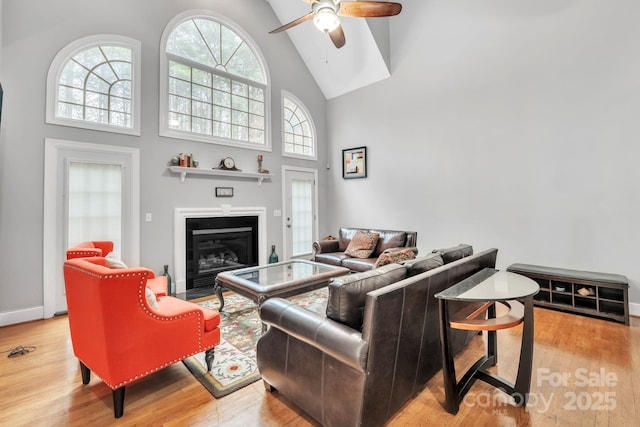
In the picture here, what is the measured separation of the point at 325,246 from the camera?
5.29 meters

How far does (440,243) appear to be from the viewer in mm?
4883

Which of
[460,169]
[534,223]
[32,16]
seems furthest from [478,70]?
[32,16]

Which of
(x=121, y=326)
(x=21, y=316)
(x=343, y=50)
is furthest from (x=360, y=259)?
(x=21, y=316)

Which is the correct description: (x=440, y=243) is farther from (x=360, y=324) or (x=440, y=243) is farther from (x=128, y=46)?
(x=128, y=46)

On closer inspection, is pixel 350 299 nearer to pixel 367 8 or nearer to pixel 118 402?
pixel 118 402

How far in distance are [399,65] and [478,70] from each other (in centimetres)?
143

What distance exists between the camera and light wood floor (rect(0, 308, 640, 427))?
1792 mm

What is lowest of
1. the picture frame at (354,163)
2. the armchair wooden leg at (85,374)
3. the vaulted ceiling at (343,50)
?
the armchair wooden leg at (85,374)

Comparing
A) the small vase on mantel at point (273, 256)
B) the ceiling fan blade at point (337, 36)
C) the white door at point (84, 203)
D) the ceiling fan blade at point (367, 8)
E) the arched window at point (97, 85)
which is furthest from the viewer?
the small vase on mantel at point (273, 256)

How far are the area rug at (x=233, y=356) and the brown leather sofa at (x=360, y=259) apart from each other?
5.19 ft

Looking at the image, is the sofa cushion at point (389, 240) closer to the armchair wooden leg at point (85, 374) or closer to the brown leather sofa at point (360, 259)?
the brown leather sofa at point (360, 259)

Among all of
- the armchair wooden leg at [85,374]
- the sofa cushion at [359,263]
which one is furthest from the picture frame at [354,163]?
the armchair wooden leg at [85,374]

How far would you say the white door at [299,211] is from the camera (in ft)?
19.4

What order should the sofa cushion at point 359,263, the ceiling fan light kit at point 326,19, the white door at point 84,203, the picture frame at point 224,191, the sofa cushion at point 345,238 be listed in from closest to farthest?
the ceiling fan light kit at point 326,19 < the white door at point 84,203 < the sofa cushion at point 359,263 < the picture frame at point 224,191 < the sofa cushion at point 345,238
